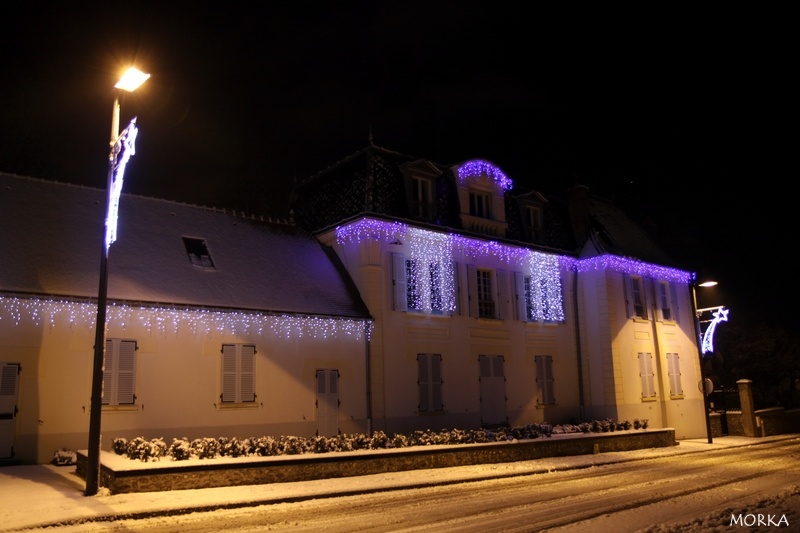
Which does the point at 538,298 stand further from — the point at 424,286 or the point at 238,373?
the point at 238,373

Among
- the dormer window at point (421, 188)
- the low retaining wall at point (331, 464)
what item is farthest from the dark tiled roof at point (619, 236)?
the low retaining wall at point (331, 464)

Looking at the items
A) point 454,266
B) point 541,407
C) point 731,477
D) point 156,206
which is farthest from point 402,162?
point 731,477

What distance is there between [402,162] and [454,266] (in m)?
4.48

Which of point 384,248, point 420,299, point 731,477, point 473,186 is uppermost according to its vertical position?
point 473,186

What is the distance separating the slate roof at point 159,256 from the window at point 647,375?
547 inches

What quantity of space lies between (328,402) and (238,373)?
10.1 feet

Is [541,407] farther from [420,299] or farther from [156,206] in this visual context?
[156,206]

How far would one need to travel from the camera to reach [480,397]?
2472 cm

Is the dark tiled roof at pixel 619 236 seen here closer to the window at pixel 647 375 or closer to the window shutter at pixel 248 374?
the window at pixel 647 375

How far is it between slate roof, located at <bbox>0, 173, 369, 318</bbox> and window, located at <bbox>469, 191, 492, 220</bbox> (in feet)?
19.2

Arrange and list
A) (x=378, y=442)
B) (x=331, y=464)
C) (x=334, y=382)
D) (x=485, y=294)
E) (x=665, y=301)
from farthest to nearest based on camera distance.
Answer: (x=665, y=301), (x=485, y=294), (x=334, y=382), (x=378, y=442), (x=331, y=464)

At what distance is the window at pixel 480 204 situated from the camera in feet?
86.2

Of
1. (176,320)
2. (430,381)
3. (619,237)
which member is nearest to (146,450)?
(176,320)

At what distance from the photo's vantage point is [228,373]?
19.0m
